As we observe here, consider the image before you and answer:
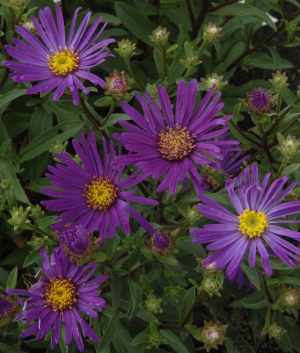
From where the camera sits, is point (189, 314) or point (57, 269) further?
point (189, 314)

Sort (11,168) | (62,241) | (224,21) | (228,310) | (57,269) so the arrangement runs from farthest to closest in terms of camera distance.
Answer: (228,310) < (224,21) < (11,168) < (57,269) < (62,241)

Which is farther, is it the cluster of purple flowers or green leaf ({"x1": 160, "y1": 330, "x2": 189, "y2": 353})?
green leaf ({"x1": 160, "y1": 330, "x2": 189, "y2": 353})

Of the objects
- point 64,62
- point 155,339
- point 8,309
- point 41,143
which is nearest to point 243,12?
point 64,62

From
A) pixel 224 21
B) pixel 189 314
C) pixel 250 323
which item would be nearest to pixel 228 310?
pixel 250 323

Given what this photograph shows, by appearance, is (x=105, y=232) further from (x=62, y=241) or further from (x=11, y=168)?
(x=11, y=168)

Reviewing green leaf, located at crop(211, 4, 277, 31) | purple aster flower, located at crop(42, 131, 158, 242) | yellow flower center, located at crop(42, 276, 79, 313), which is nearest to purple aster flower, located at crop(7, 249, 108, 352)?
yellow flower center, located at crop(42, 276, 79, 313)

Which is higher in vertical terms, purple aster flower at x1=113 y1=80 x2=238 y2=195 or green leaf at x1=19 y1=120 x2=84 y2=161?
green leaf at x1=19 y1=120 x2=84 y2=161

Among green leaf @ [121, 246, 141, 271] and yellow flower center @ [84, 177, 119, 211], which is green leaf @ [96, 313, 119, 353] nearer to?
green leaf @ [121, 246, 141, 271]
